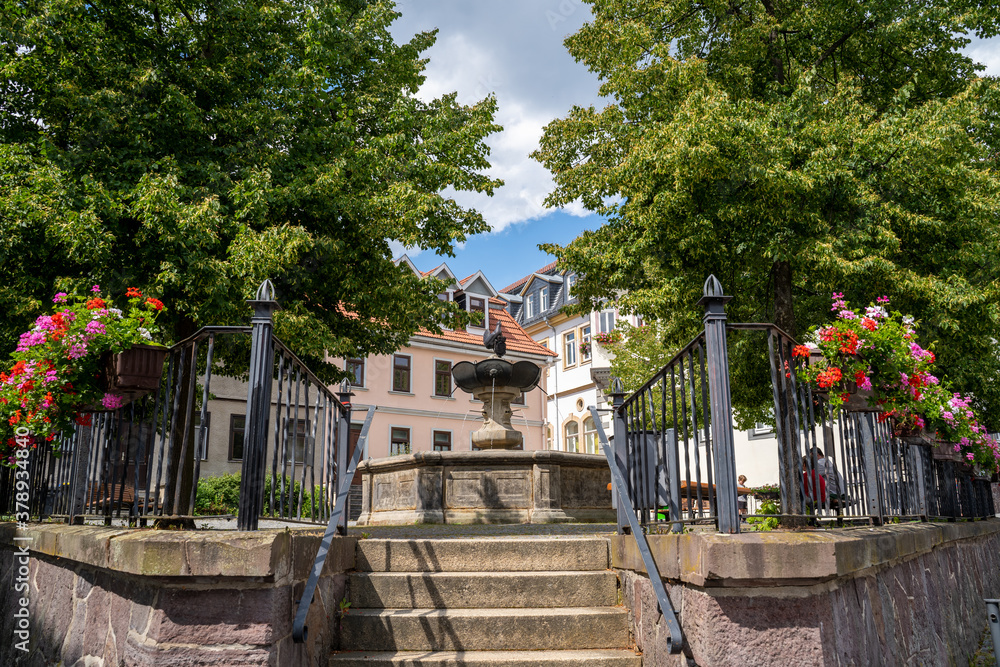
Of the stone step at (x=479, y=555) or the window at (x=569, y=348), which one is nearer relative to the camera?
the stone step at (x=479, y=555)

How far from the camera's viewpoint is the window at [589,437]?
3238cm

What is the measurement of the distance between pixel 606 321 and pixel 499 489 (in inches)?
1009

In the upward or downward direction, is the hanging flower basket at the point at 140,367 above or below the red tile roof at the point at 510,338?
below

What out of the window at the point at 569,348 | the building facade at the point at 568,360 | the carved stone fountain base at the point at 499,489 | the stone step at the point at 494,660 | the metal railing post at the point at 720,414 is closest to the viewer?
the metal railing post at the point at 720,414

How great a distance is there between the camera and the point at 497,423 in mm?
10844

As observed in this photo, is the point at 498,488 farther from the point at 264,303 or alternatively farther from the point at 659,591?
the point at 264,303

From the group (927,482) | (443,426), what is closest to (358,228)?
(927,482)

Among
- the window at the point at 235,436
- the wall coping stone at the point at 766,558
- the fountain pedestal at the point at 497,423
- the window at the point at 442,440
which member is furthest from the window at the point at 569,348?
the wall coping stone at the point at 766,558

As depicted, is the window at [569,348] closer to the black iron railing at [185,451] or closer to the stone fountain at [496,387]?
the stone fountain at [496,387]

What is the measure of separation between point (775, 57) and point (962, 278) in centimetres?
621

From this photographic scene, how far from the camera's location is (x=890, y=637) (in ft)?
13.9

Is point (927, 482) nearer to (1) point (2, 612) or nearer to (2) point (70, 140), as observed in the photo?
(1) point (2, 612)

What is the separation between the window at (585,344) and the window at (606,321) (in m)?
1.05

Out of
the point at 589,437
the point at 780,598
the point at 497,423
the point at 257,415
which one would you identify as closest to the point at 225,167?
the point at 497,423
